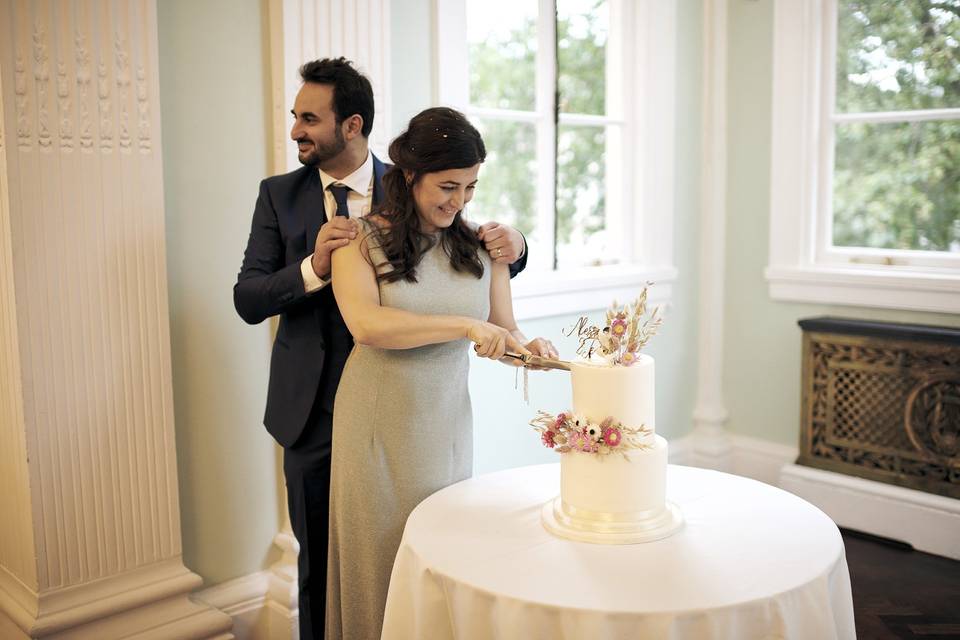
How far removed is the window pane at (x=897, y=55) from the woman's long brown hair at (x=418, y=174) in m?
2.56

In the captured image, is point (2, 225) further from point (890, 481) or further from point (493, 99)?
point (890, 481)

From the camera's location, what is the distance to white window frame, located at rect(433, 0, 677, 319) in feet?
12.3

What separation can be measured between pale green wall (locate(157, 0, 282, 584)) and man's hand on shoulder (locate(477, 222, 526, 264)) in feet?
2.86

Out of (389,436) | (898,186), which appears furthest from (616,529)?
(898,186)

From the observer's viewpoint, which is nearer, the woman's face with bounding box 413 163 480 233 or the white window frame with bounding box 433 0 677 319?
the woman's face with bounding box 413 163 480 233

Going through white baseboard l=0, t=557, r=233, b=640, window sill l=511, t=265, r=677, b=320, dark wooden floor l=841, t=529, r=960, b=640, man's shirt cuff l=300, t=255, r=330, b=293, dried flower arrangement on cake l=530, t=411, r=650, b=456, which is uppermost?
man's shirt cuff l=300, t=255, r=330, b=293

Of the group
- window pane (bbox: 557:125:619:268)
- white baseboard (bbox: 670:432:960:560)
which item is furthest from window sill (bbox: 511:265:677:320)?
white baseboard (bbox: 670:432:960:560)

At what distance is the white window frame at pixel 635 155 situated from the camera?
376 centimetres

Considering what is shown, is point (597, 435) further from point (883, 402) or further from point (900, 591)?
point (883, 402)

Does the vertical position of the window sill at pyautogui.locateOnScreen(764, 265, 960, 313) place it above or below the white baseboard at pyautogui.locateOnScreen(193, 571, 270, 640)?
above

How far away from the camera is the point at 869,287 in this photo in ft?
12.6

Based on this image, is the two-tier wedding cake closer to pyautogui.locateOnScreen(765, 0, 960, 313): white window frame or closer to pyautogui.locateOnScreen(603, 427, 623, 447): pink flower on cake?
pyautogui.locateOnScreen(603, 427, 623, 447): pink flower on cake

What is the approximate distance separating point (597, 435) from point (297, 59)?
156 cm

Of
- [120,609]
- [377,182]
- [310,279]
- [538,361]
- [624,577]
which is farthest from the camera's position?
[120,609]
